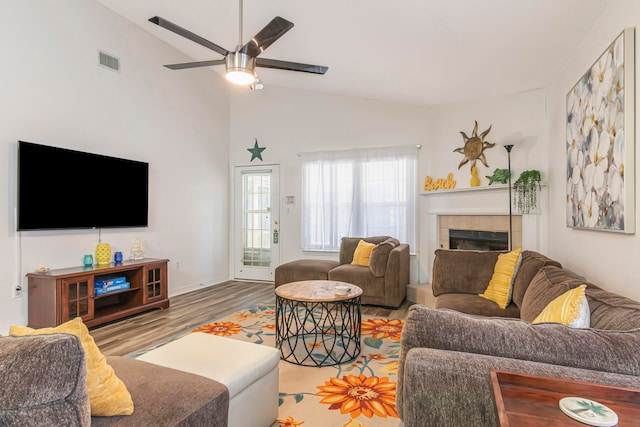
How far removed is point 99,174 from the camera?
12.8 ft

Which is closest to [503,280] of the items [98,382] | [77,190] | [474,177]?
[474,177]

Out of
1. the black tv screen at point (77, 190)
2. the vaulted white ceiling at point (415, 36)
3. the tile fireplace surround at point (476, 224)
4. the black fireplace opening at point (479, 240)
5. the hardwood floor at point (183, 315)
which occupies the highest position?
the vaulted white ceiling at point (415, 36)

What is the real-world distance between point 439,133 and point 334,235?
2.14m

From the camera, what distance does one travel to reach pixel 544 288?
6.92ft

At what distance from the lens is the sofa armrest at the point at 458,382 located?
1038 mm

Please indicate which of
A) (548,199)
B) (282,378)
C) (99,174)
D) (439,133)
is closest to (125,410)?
(282,378)

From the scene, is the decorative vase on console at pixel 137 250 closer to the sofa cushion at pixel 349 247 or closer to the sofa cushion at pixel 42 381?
the sofa cushion at pixel 349 247

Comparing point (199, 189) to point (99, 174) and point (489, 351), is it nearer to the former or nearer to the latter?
point (99, 174)

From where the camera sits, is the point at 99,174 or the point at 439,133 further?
the point at 439,133

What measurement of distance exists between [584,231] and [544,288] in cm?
84

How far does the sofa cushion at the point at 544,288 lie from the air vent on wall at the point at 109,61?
478 cm

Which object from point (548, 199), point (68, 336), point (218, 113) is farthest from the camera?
point (218, 113)

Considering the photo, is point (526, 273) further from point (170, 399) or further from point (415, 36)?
point (170, 399)

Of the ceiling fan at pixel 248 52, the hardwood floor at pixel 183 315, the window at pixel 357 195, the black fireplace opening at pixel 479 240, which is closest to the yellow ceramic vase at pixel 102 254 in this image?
the hardwood floor at pixel 183 315
